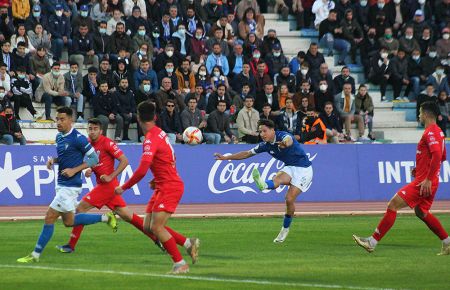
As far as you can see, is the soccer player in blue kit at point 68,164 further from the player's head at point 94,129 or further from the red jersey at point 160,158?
the red jersey at point 160,158

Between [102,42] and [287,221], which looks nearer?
[287,221]

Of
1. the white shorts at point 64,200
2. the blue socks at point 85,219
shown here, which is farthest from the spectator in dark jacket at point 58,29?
the white shorts at point 64,200

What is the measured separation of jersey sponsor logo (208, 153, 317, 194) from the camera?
97.8 feet

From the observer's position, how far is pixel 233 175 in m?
30.0

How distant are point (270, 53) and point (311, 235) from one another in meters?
16.6

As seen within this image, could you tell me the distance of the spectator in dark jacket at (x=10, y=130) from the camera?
2959cm

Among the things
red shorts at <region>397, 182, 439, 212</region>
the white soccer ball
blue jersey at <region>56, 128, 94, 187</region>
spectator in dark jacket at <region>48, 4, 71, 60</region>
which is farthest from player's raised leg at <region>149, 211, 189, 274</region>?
spectator in dark jacket at <region>48, 4, 71, 60</region>

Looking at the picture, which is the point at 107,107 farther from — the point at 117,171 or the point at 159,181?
the point at 159,181

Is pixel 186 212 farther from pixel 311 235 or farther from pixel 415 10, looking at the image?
pixel 415 10

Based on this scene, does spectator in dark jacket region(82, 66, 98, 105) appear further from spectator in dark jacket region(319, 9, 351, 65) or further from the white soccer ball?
spectator in dark jacket region(319, 9, 351, 65)

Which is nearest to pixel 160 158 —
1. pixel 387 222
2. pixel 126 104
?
pixel 387 222

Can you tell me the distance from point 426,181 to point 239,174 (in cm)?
1306

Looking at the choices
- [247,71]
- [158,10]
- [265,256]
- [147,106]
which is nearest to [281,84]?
[247,71]

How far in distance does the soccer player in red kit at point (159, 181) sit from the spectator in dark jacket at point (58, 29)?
19.2 metres
